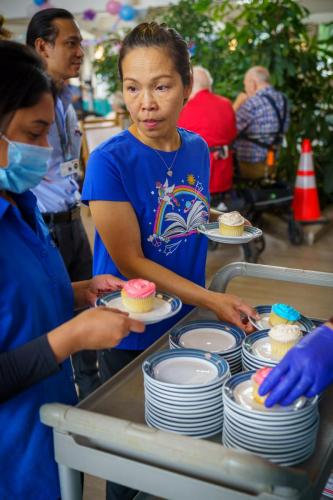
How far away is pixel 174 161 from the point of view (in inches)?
62.9

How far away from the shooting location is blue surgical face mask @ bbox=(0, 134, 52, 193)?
41.3 inches

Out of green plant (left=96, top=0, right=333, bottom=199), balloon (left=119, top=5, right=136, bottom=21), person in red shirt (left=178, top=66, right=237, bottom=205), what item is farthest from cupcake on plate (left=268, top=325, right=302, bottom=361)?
balloon (left=119, top=5, right=136, bottom=21)

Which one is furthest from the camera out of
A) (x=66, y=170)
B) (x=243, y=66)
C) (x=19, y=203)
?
(x=243, y=66)

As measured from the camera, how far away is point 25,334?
3.47 ft

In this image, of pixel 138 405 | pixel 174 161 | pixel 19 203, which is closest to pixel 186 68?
pixel 174 161

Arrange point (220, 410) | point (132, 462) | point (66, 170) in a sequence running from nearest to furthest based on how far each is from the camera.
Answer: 1. point (132, 462)
2. point (220, 410)
3. point (66, 170)

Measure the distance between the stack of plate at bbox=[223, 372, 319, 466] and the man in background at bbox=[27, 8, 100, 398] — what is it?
1780 millimetres

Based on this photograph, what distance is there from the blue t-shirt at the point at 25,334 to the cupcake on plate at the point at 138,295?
180mm

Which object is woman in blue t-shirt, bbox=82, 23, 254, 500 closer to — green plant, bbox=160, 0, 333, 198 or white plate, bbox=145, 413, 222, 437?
white plate, bbox=145, 413, 222, 437

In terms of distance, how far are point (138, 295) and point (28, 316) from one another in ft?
0.96

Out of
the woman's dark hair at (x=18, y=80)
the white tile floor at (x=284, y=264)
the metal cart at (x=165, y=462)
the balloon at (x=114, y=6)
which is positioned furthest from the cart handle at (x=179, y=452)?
the balloon at (x=114, y=6)

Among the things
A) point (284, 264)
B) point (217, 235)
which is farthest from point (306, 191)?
point (217, 235)

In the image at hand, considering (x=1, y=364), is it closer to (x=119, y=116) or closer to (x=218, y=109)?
(x=218, y=109)

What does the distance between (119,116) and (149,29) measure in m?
5.72
